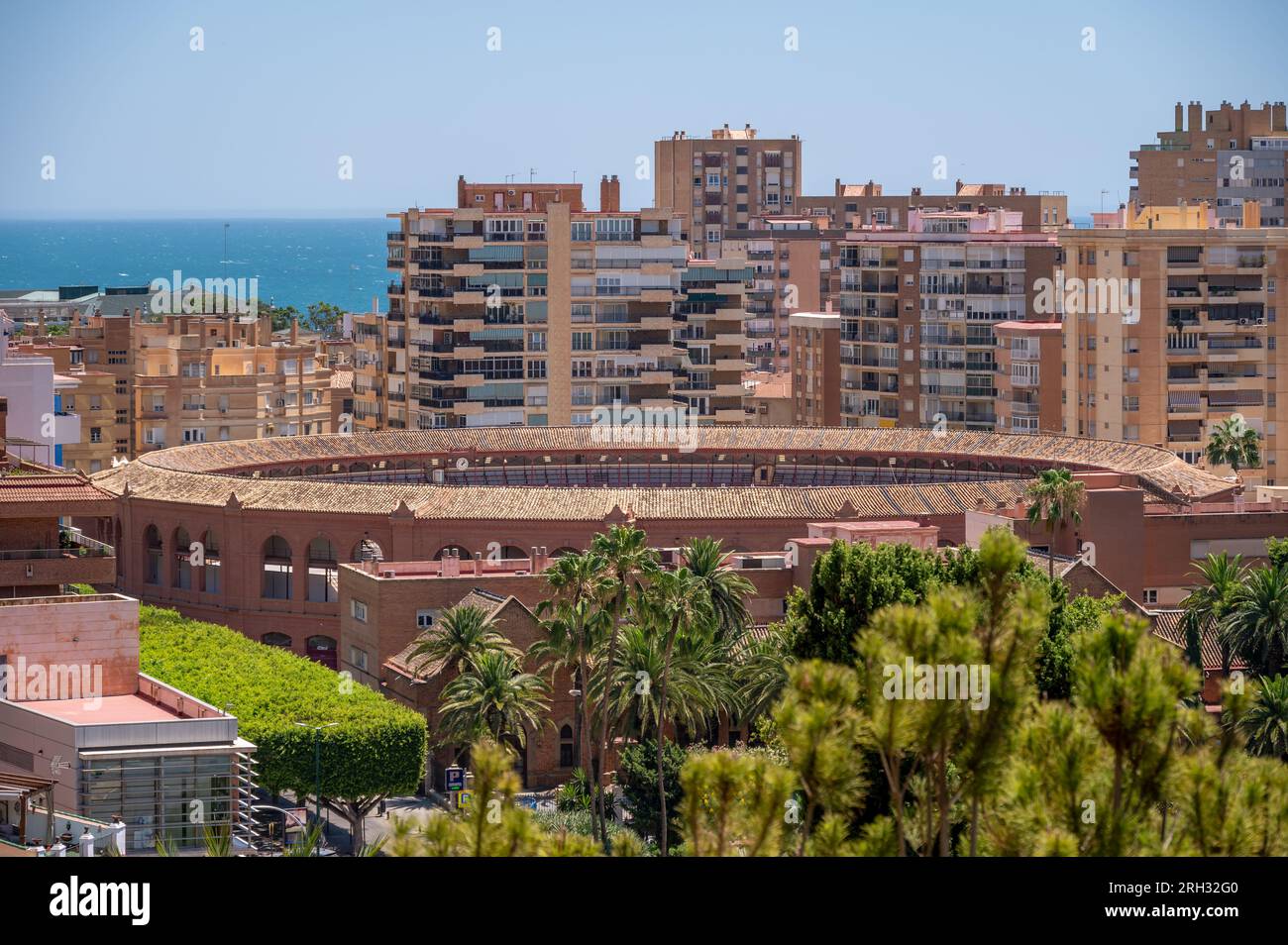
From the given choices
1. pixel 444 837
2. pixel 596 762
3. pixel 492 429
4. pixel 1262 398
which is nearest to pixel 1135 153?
pixel 1262 398

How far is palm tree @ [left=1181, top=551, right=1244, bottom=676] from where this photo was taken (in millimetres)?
74938

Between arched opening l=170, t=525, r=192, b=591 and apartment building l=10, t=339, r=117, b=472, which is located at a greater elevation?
apartment building l=10, t=339, r=117, b=472

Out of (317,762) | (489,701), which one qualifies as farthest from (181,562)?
(317,762)

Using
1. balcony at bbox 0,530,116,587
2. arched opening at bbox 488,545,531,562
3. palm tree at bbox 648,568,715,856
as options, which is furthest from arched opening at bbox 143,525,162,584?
palm tree at bbox 648,568,715,856

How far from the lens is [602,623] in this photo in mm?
68500

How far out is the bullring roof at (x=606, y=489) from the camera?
284 feet

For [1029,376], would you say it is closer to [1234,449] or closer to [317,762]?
[1234,449]

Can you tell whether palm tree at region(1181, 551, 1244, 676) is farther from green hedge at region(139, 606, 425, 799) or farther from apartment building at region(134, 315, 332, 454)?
apartment building at region(134, 315, 332, 454)

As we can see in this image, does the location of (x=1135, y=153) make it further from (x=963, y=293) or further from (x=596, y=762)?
(x=596, y=762)

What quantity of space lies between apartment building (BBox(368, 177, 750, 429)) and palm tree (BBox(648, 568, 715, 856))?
63238 mm

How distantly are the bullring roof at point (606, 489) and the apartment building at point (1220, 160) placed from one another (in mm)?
77295

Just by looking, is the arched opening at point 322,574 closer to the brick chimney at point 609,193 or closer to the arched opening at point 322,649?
the arched opening at point 322,649

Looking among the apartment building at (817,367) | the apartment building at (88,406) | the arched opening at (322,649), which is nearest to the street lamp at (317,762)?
the arched opening at (322,649)

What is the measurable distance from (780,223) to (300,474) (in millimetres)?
91476
